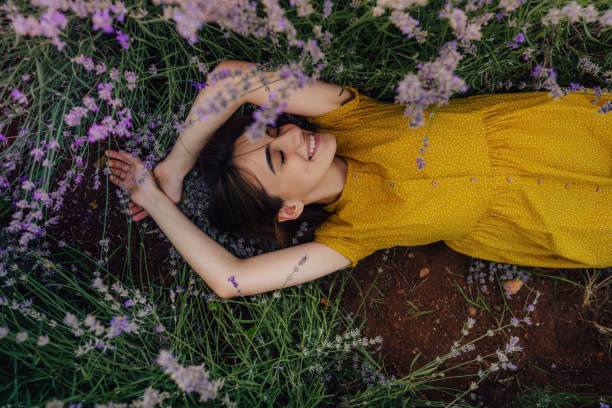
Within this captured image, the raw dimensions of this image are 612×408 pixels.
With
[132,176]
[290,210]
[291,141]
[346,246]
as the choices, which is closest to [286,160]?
[291,141]

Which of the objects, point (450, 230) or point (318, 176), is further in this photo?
point (450, 230)

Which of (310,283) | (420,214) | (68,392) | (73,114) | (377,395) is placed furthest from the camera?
(310,283)

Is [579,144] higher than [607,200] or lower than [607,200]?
higher

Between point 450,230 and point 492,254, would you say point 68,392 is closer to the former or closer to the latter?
point 450,230

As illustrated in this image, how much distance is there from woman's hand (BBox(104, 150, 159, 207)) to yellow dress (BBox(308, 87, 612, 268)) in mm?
938

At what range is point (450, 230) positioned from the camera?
1943mm

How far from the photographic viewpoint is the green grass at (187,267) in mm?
1657

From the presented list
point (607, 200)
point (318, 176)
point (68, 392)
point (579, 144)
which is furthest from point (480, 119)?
point (68, 392)

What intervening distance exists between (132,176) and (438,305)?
1987 millimetres

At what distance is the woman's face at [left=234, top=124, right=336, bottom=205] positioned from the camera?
172 centimetres

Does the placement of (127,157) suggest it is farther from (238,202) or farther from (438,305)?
(438,305)

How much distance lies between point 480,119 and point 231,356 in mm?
1846

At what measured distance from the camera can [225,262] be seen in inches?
71.4


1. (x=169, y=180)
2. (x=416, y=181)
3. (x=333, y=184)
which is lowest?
(x=416, y=181)
